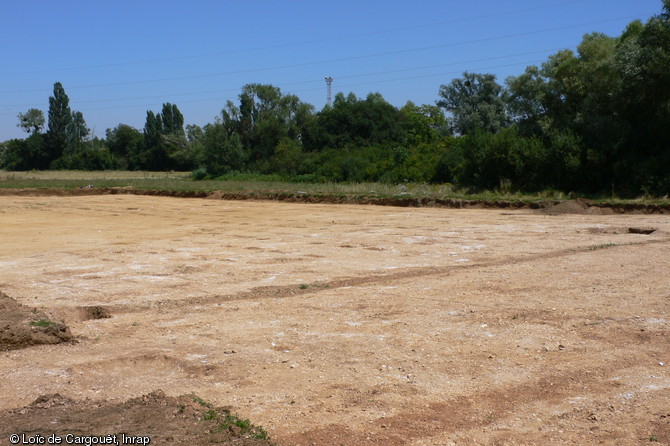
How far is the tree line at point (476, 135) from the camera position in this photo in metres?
33.0

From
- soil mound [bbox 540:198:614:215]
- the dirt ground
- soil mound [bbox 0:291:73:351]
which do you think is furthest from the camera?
soil mound [bbox 540:198:614:215]

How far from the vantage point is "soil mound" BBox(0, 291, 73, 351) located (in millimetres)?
7504

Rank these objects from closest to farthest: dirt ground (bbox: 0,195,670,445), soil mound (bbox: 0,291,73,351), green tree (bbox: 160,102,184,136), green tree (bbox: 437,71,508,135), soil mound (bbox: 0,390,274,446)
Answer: soil mound (bbox: 0,390,274,446)
dirt ground (bbox: 0,195,670,445)
soil mound (bbox: 0,291,73,351)
green tree (bbox: 437,71,508,135)
green tree (bbox: 160,102,184,136)

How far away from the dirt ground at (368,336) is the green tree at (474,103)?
56.2m

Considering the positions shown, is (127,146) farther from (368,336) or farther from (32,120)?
(368,336)

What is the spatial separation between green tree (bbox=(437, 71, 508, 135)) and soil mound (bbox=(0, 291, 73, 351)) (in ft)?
208

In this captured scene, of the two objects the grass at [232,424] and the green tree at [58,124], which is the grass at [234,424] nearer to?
the grass at [232,424]

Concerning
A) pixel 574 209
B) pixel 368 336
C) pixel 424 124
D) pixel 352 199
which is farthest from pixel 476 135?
Answer: pixel 368 336

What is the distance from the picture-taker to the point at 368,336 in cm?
812

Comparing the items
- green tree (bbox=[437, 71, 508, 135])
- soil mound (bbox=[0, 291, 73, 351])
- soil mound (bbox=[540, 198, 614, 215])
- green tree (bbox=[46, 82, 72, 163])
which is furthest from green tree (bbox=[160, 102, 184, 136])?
soil mound (bbox=[0, 291, 73, 351])

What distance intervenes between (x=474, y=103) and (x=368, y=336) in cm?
7491

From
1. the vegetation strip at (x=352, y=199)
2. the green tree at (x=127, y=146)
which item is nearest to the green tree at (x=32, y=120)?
the green tree at (x=127, y=146)

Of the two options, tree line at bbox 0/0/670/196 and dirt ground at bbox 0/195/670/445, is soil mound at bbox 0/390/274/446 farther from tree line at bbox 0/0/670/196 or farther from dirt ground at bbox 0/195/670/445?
tree line at bbox 0/0/670/196

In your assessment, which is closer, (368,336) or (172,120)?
(368,336)
